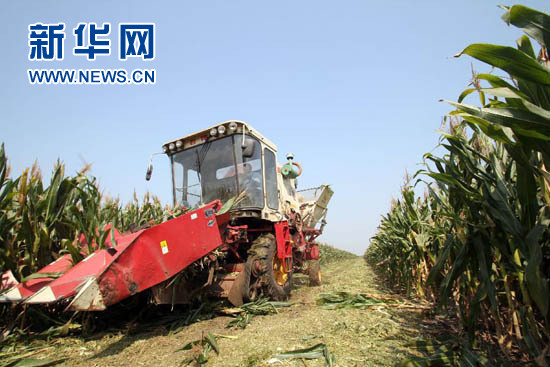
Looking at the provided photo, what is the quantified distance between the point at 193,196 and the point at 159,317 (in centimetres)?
195

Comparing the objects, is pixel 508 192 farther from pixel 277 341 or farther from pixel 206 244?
pixel 206 244

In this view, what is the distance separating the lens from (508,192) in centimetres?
187

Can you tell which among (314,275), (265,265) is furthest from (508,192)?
(314,275)

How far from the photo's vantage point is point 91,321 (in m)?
3.63

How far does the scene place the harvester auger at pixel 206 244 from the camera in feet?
9.43

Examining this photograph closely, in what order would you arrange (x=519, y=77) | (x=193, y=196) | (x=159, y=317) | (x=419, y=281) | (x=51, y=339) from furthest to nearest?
(x=193, y=196)
(x=419, y=281)
(x=159, y=317)
(x=51, y=339)
(x=519, y=77)

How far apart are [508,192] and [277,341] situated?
2.21 metres

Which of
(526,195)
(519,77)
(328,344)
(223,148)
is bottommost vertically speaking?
(328,344)

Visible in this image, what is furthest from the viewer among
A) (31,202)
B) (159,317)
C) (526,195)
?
(159,317)

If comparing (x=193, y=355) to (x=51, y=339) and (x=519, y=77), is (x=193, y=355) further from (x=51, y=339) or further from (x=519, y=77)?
(x=519, y=77)

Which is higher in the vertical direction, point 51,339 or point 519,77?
point 519,77

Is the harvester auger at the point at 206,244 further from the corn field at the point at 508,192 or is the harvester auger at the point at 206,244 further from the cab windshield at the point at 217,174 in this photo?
the corn field at the point at 508,192

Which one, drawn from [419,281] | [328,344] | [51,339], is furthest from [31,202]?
[419,281]

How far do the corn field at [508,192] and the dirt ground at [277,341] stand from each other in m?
0.64
